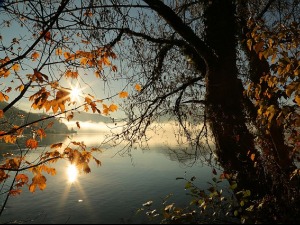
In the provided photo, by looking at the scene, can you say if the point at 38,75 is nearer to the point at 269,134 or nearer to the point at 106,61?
the point at 106,61

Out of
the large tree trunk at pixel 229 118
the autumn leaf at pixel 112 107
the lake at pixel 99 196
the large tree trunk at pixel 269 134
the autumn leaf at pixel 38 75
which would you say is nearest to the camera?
the autumn leaf at pixel 38 75

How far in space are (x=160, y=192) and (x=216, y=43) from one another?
21985mm

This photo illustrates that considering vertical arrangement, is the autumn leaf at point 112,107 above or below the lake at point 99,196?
above

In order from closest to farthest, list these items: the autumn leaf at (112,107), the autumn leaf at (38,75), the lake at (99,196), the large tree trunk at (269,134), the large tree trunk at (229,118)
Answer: the autumn leaf at (38,75) < the autumn leaf at (112,107) < the large tree trunk at (229,118) < the large tree trunk at (269,134) < the lake at (99,196)

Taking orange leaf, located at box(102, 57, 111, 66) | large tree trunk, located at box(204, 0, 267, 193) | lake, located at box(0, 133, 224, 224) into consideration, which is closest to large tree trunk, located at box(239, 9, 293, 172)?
large tree trunk, located at box(204, 0, 267, 193)

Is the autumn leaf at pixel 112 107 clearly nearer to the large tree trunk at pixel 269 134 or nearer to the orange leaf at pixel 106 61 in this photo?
the orange leaf at pixel 106 61

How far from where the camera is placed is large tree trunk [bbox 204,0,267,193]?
492 centimetres

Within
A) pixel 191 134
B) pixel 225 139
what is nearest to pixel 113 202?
pixel 191 134

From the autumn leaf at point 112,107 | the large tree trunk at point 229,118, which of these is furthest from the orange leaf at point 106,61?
the large tree trunk at point 229,118

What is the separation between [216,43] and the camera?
545 centimetres

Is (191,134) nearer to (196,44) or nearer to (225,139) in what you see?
(225,139)

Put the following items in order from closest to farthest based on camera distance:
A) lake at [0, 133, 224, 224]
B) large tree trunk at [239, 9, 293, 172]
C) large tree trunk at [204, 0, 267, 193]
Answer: large tree trunk at [204, 0, 267, 193] → large tree trunk at [239, 9, 293, 172] → lake at [0, 133, 224, 224]

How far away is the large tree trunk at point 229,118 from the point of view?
4918mm

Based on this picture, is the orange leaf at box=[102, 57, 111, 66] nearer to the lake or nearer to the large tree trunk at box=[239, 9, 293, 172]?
the large tree trunk at box=[239, 9, 293, 172]
